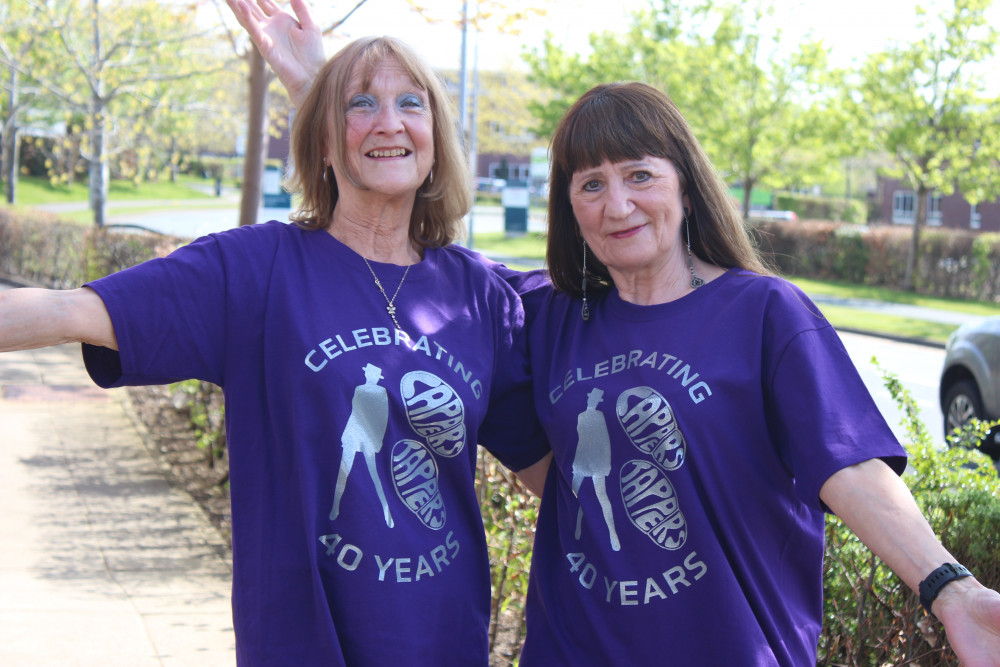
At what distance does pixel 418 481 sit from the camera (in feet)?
6.59

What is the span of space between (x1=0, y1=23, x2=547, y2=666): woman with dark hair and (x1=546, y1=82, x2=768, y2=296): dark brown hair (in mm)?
414

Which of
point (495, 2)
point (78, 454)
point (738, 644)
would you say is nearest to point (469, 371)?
point (738, 644)

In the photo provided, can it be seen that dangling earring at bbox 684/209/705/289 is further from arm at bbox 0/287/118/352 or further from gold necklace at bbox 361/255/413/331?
arm at bbox 0/287/118/352

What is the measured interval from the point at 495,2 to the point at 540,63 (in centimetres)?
2303

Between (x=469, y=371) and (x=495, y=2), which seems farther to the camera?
(x=495, y=2)

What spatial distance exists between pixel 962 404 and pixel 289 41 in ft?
23.1

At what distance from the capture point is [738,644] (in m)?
1.86

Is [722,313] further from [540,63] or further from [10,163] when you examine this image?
[10,163]

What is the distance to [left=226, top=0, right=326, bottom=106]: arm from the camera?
2.63 metres

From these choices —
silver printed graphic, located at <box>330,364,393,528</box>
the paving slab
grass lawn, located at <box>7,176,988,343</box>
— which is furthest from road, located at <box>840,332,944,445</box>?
silver printed graphic, located at <box>330,364,393,528</box>

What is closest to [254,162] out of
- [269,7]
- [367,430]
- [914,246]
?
[269,7]

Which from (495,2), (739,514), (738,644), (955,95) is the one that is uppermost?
(955,95)

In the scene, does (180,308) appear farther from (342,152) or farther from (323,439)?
(342,152)

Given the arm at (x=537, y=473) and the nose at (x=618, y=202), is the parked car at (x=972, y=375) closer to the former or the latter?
the arm at (x=537, y=473)
